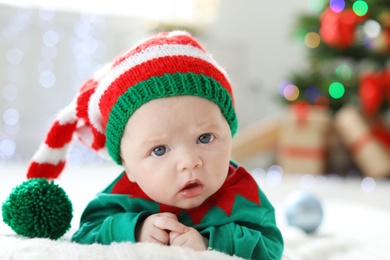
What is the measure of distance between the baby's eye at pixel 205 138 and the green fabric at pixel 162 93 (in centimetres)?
6

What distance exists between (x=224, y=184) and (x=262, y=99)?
3.42 m

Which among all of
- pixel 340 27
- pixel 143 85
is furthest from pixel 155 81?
pixel 340 27

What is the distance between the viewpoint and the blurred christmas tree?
312 centimetres

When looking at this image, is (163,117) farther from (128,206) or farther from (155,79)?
(128,206)

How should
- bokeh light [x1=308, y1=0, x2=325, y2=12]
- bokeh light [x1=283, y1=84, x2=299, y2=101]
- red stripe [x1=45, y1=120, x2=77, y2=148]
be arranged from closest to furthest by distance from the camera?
red stripe [x1=45, y1=120, x2=77, y2=148] < bokeh light [x1=308, y1=0, x2=325, y2=12] < bokeh light [x1=283, y1=84, x2=299, y2=101]

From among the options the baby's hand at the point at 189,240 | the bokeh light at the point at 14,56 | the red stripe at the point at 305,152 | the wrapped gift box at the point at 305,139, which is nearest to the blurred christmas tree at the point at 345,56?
the wrapped gift box at the point at 305,139

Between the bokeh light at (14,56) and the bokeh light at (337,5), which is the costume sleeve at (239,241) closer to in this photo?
the bokeh light at (337,5)

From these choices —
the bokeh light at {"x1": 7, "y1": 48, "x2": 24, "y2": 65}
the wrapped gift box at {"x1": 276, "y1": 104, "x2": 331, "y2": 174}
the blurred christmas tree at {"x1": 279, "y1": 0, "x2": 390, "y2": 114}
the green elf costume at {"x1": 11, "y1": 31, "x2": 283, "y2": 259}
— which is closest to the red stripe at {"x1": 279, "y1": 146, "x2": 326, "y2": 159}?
the wrapped gift box at {"x1": 276, "y1": 104, "x2": 331, "y2": 174}

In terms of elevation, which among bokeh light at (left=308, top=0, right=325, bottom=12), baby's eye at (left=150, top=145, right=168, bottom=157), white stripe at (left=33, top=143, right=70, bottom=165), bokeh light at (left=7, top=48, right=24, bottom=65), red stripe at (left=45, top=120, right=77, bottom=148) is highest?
bokeh light at (left=308, top=0, right=325, bottom=12)

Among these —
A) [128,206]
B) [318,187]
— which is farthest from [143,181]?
[318,187]

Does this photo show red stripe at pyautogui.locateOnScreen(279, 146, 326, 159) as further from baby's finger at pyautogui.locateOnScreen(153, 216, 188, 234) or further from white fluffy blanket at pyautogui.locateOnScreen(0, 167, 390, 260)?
baby's finger at pyautogui.locateOnScreen(153, 216, 188, 234)

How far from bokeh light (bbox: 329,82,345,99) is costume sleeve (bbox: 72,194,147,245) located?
2547mm

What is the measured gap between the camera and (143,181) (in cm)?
94

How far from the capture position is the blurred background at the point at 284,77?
3.18 m
